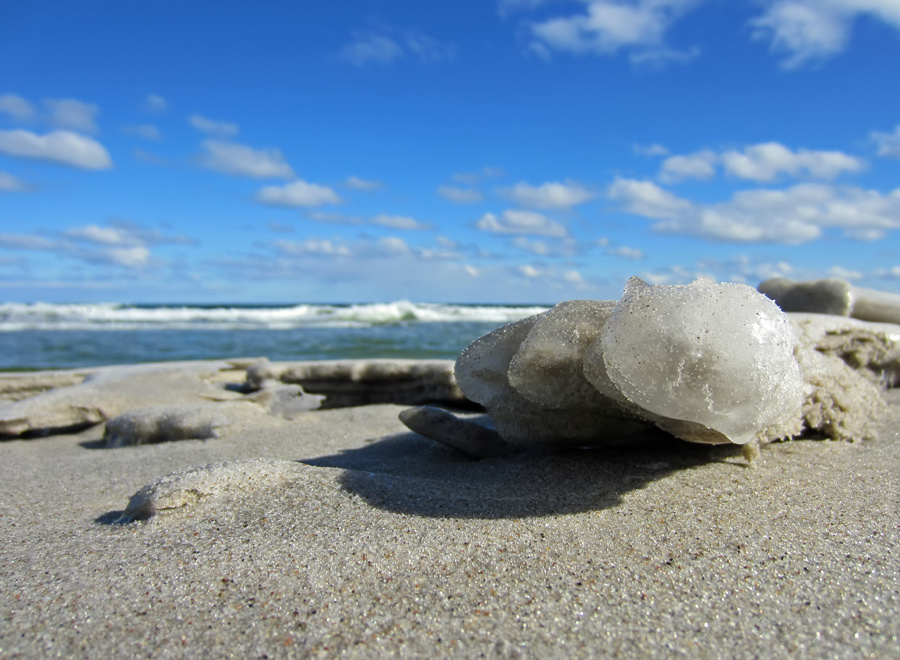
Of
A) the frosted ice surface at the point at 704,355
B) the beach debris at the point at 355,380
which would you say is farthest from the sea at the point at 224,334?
the frosted ice surface at the point at 704,355

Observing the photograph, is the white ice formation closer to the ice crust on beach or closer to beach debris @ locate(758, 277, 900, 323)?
the ice crust on beach

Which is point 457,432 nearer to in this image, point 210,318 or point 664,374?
point 664,374

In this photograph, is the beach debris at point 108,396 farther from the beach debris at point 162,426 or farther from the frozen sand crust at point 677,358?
the frozen sand crust at point 677,358

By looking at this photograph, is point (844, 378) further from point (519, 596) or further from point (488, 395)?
point (519, 596)

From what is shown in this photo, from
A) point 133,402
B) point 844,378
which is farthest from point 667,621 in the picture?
point 133,402

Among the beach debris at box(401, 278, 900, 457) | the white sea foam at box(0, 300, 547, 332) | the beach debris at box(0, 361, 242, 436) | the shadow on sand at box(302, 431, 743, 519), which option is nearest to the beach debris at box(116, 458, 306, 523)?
the shadow on sand at box(302, 431, 743, 519)

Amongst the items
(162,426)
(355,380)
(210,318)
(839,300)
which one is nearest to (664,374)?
(162,426)
